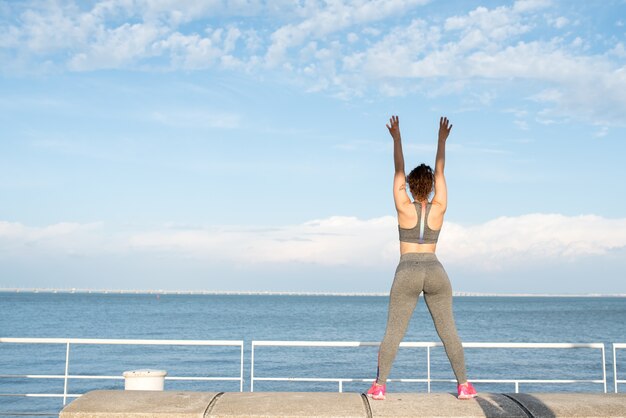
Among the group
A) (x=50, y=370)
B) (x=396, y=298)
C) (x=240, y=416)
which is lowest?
(x=50, y=370)

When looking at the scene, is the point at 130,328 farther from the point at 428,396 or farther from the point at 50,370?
the point at 428,396

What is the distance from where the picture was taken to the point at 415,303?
4059 millimetres

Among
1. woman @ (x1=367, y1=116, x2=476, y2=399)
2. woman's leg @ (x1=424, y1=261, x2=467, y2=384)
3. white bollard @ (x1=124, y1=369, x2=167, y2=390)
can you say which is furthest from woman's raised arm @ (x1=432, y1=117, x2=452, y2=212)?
white bollard @ (x1=124, y1=369, x2=167, y2=390)

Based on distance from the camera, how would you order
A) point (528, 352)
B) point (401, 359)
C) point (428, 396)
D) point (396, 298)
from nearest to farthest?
1. point (428, 396)
2. point (396, 298)
3. point (401, 359)
4. point (528, 352)

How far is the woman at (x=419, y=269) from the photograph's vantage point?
4.05 m

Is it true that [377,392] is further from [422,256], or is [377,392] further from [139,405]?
[139,405]

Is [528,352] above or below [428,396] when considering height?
below

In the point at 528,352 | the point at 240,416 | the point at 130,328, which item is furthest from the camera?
the point at 130,328

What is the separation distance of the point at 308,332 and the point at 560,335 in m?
19.9

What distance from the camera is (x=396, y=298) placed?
4.10 meters

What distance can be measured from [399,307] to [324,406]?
0.88m

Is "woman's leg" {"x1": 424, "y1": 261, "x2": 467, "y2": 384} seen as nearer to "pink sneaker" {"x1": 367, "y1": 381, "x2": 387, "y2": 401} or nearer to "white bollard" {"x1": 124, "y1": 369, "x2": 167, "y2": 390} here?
"pink sneaker" {"x1": 367, "y1": 381, "x2": 387, "y2": 401}

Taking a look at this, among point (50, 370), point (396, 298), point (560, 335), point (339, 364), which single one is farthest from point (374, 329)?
point (396, 298)

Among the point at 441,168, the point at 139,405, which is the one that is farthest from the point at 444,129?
the point at 139,405
